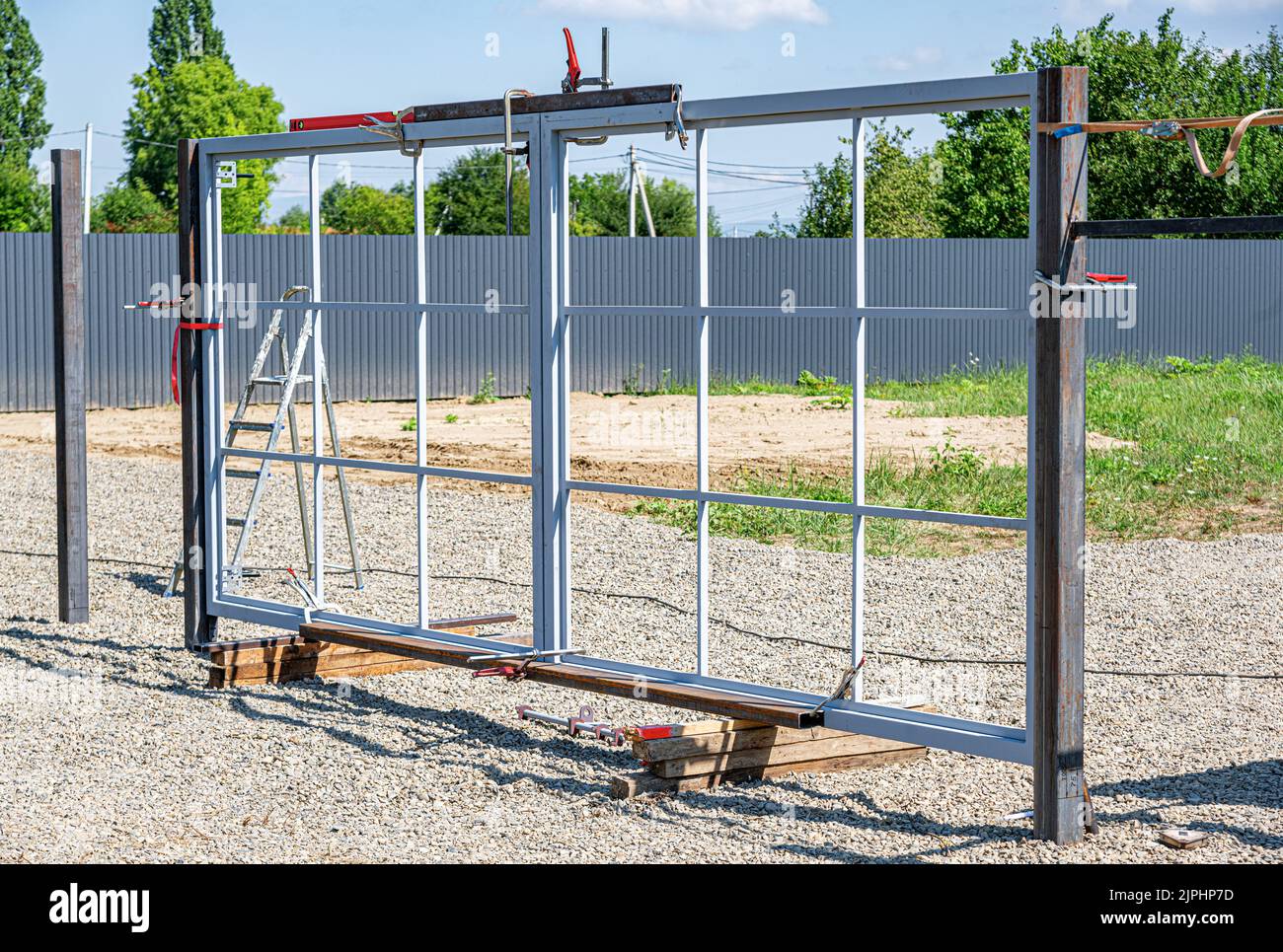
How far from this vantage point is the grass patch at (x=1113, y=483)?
10250 mm

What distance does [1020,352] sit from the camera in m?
22.4

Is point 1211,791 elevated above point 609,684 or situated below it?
below

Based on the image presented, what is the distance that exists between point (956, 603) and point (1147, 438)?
6.60 meters

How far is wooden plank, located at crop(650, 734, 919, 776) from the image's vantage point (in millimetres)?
4914

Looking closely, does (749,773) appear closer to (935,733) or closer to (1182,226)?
(935,733)

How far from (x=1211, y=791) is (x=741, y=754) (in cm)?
155

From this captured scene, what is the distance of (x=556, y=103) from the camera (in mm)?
5559

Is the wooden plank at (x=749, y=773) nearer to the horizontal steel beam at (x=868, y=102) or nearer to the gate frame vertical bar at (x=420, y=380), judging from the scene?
the gate frame vertical bar at (x=420, y=380)

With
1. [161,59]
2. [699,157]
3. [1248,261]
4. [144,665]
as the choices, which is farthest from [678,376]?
[161,59]

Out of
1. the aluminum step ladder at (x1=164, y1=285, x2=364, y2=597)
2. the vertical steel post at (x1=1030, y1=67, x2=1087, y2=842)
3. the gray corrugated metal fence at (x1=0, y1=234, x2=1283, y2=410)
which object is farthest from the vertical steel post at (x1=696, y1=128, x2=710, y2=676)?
the gray corrugated metal fence at (x1=0, y1=234, x2=1283, y2=410)

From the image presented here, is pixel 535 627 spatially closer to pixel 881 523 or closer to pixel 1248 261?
pixel 881 523

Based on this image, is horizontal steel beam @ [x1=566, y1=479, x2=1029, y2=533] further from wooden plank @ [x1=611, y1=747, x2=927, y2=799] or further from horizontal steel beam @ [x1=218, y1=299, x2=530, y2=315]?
wooden plank @ [x1=611, y1=747, x2=927, y2=799]

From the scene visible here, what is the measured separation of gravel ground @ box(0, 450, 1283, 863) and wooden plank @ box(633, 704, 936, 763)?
5.6 inches

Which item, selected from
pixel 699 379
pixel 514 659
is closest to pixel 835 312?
pixel 699 379
